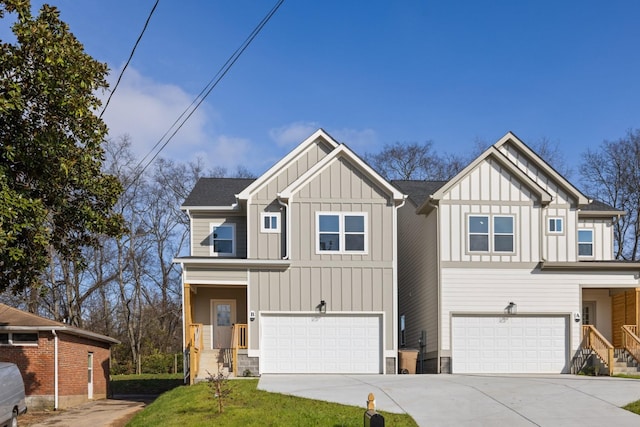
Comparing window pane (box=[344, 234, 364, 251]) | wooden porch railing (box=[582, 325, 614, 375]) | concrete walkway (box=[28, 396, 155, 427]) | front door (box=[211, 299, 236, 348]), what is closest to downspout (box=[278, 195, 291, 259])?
window pane (box=[344, 234, 364, 251])

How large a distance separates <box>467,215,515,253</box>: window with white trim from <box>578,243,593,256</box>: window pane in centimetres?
464

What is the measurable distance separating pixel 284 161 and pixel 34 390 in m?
10.9

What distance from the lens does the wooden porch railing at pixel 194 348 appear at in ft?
67.7

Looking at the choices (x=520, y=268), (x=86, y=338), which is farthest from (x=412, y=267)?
(x=86, y=338)

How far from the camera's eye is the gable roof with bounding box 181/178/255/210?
26.1 metres

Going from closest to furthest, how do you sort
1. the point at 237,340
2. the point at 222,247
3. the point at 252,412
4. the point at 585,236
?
the point at 252,412 < the point at 237,340 < the point at 222,247 < the point at 585,236

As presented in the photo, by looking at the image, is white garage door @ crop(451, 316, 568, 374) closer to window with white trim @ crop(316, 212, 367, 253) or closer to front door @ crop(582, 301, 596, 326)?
front door @ crop(582, 301, 596, 326)

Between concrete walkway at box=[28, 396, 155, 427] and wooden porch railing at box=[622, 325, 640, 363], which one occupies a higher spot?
wooden porch railing at box=[622, 325, 640, 363]

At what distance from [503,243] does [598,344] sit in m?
4.37

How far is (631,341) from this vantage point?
22812 millimetres

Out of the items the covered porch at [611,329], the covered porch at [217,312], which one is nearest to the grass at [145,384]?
the covered porch at [217,312]

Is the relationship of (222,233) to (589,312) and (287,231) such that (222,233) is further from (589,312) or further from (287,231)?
(589,312)

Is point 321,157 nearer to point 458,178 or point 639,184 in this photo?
point 458,178

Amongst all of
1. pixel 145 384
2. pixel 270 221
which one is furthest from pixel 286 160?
pixel 145 384
